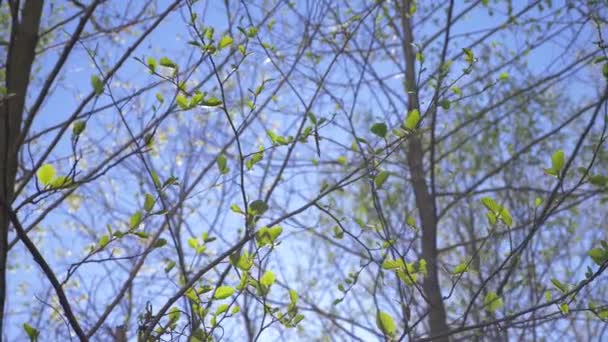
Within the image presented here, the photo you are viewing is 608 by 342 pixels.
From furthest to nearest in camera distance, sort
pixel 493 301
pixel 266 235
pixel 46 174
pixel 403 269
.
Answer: pixel 493 301, pixel 403 269, pixel 266 235, pixel 46 174

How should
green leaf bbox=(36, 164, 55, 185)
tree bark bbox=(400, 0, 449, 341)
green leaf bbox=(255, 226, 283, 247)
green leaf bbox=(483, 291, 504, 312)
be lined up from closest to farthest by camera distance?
1. green leaf bbox=(36, 164, 55, 185)
2. green leaf bbox=(255, 226, 283, 247)
3. green leaf bbox=(483, 291, 504, 312)
4. tree bark bbox=(400, 0, 449, 341)

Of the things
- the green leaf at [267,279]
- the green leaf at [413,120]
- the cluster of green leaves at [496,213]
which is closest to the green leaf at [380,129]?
the green leaf at [413,120]

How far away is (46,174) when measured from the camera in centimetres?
128

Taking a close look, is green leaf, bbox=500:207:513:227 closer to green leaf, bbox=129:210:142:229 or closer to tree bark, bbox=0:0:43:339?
green leaf, bbox=129:210:142:229

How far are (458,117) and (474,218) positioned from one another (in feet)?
2.55

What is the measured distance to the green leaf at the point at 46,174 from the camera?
1.28 meters

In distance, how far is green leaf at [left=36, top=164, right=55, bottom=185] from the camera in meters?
1.28

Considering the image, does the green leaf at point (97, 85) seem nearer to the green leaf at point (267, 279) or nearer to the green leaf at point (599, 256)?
the green leaf at point (267, 279)

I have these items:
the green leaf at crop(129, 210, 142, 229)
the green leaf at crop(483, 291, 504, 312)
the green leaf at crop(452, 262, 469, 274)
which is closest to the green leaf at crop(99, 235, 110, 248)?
the green leaf at crop(129, 210, 142, 229)

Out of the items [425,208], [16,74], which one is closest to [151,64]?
[16,74]

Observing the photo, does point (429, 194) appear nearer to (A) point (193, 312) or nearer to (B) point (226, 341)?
(B) point (226, 341)

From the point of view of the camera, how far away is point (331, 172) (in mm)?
4410

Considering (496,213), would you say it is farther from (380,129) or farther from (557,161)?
(380,129)

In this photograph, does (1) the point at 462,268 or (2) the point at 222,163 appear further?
(2) the point at 222,163
